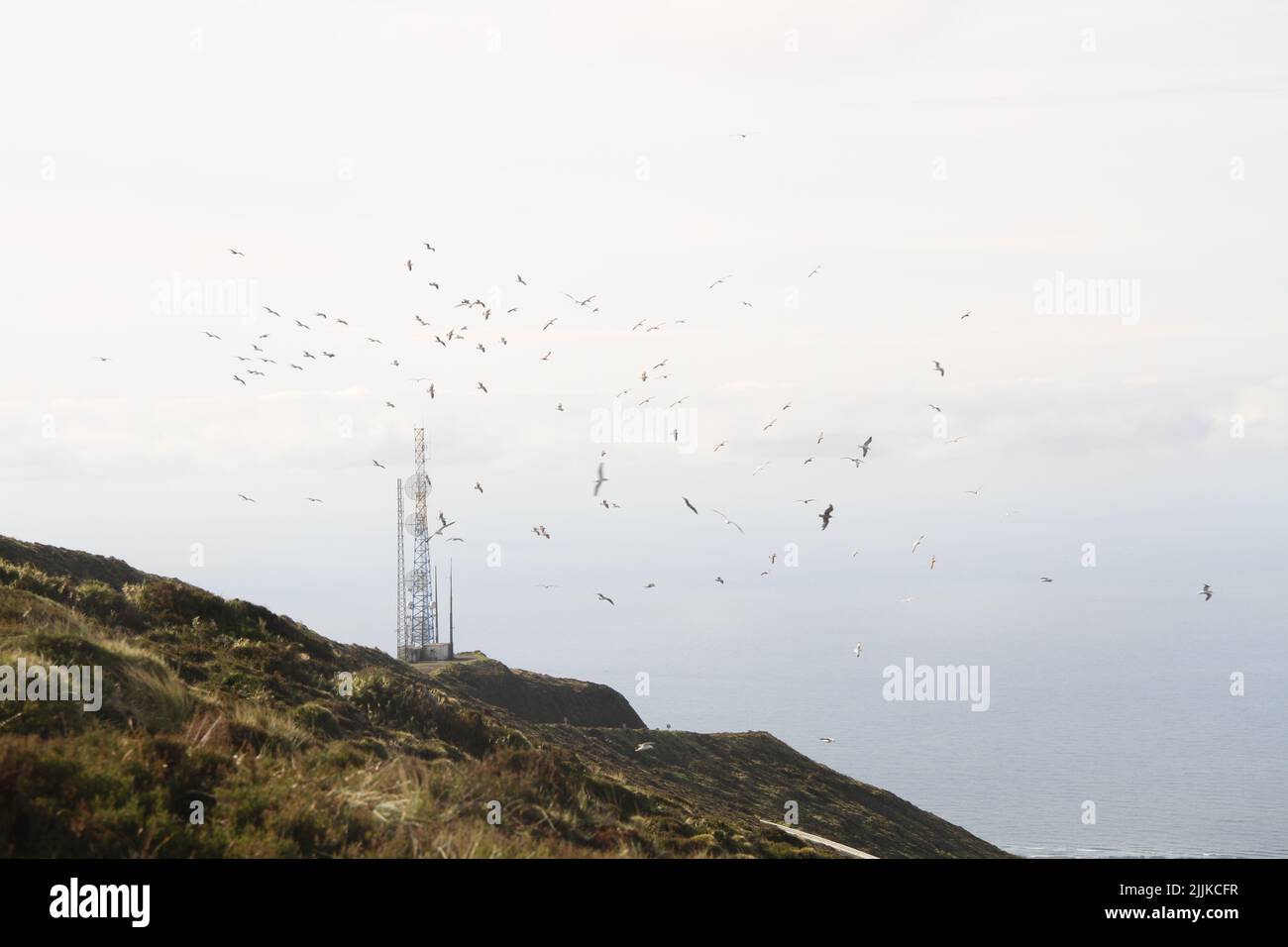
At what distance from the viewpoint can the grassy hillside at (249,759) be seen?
37.1ft

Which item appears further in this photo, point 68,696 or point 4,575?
point 4,575

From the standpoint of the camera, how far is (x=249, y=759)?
1377 cm

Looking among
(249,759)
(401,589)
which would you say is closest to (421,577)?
(401,589)

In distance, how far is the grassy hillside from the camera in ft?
37.1

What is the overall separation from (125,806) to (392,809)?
2.90 metres

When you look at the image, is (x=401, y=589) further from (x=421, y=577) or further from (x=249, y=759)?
(x=249, y=759)

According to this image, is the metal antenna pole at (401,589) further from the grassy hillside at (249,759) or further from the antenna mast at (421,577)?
the grassy hillside at (249,759)

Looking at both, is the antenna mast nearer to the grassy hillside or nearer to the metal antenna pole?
the metal antenna pole

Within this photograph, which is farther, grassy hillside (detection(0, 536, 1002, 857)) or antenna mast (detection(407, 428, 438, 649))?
antenna mast (detection(407, 428, 438, 649))

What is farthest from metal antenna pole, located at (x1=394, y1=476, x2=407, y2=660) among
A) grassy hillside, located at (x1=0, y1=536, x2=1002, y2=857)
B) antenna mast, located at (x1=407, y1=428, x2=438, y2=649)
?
grassy hillside, located at (x1=0, y1=536, x2=1002, y2=857)

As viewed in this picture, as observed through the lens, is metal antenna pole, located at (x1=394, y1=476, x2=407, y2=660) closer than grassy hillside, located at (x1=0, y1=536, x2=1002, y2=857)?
No
